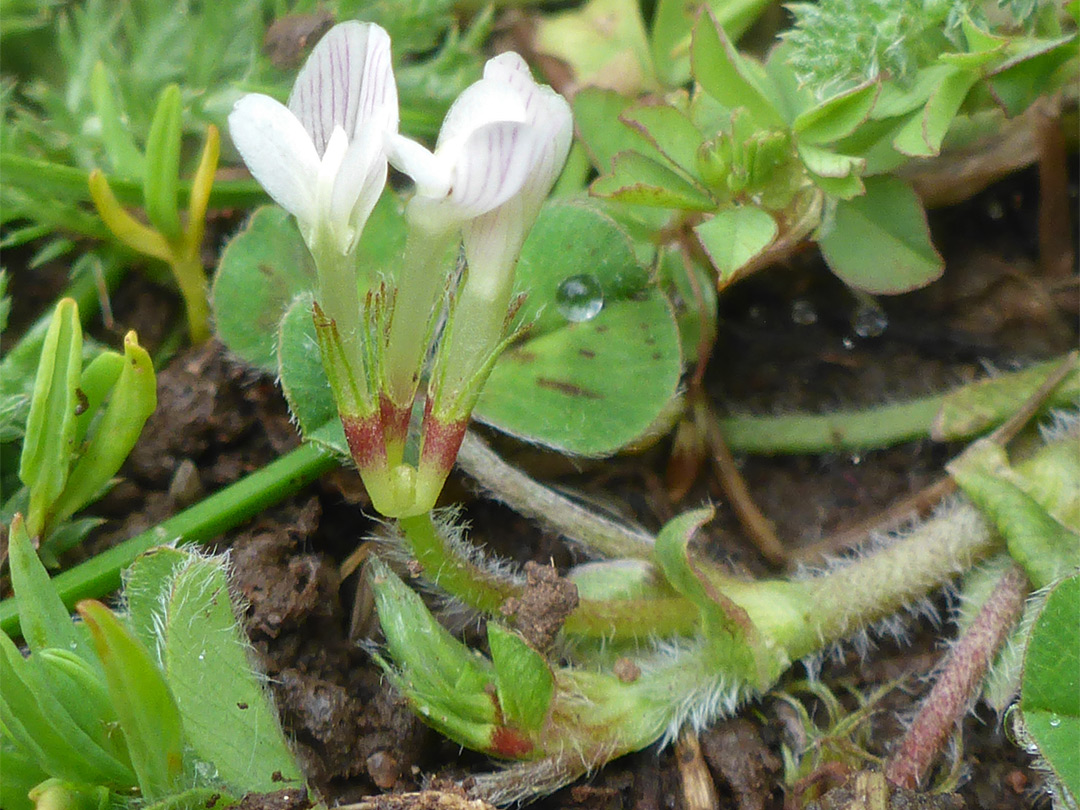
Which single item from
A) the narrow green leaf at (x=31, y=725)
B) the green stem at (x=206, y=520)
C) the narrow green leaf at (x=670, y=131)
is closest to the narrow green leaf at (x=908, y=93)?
the narrow green leaf at (x=670, y=131)

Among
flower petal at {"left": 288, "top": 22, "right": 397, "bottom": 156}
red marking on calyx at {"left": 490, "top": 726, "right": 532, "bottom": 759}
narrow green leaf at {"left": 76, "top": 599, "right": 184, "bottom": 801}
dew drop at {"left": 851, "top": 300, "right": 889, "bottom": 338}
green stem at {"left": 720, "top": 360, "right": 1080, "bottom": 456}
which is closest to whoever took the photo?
narrow green leaf at {"left": 76, "top": 599, "right": 184, "bottom": 801}

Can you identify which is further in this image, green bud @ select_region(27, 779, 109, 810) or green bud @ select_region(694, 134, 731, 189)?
green bud @ select_region(694, 134, 731, 189)

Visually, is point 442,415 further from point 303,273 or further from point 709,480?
point 709,480

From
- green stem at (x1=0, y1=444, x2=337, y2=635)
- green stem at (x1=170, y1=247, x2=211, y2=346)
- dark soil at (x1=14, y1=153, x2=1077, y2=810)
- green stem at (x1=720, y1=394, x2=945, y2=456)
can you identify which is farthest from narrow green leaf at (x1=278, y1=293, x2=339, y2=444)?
green stem at (x1=720, y1=394, x2=945, y2=456)

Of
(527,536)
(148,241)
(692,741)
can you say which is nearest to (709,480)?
(527,536)

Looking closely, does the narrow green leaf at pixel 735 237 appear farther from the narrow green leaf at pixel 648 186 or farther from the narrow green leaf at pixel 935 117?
the narrow green leaf at pixel 935 117

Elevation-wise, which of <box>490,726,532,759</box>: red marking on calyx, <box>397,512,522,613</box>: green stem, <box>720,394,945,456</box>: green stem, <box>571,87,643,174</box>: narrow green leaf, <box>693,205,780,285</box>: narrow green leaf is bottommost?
<box>720,394,945,456</box>: green stem

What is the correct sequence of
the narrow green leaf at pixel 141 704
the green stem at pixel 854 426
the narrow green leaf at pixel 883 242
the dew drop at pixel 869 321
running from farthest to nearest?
the dew drop at pixel 869 321 < the green stem at pixel 854 426 < the narrow green leaf at pixel 883 242 < the narrow green leaf at pixel 141 704

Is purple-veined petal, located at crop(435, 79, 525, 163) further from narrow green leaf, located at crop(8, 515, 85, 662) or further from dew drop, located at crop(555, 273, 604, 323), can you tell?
narrow green leaf, located at crop(8, 515, 85, 662)
